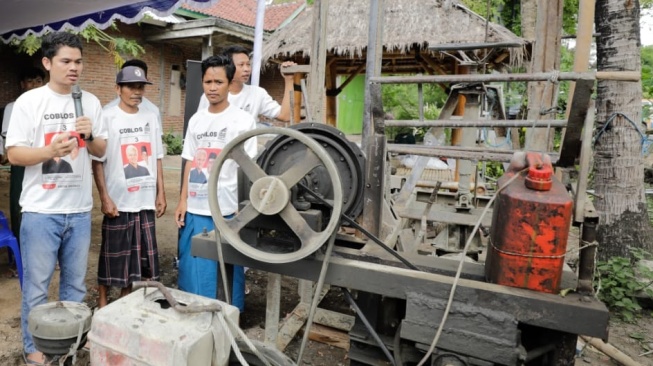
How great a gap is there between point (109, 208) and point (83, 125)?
2.03ft

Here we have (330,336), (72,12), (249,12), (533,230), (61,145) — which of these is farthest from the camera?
(249,12)

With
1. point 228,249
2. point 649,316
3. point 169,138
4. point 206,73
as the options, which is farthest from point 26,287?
point 169,138

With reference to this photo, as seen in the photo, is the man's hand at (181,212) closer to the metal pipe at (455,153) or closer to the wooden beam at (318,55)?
the wooden beam at (318,55)

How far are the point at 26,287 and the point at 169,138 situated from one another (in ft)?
33.5

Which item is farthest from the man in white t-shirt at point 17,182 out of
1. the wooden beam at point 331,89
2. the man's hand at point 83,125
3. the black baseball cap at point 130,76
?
the wooden beam at point 331,89

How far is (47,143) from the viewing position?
2.47 meters

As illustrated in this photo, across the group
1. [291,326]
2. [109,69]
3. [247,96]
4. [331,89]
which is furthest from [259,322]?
[109,69]

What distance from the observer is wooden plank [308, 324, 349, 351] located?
3.06 m

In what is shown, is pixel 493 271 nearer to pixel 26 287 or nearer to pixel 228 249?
pixel 228 249

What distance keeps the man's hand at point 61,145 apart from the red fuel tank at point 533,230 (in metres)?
2.14

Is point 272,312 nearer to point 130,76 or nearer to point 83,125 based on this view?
point 83,125

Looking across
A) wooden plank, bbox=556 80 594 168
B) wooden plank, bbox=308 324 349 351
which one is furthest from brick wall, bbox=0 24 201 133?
wooden plank, bbox=556 80 594 168

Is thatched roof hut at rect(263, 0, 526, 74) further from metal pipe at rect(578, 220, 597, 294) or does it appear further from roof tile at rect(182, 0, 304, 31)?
metal pipe at rect(578, 220, 597, 294)

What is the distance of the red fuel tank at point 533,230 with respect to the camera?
148 centimetres
